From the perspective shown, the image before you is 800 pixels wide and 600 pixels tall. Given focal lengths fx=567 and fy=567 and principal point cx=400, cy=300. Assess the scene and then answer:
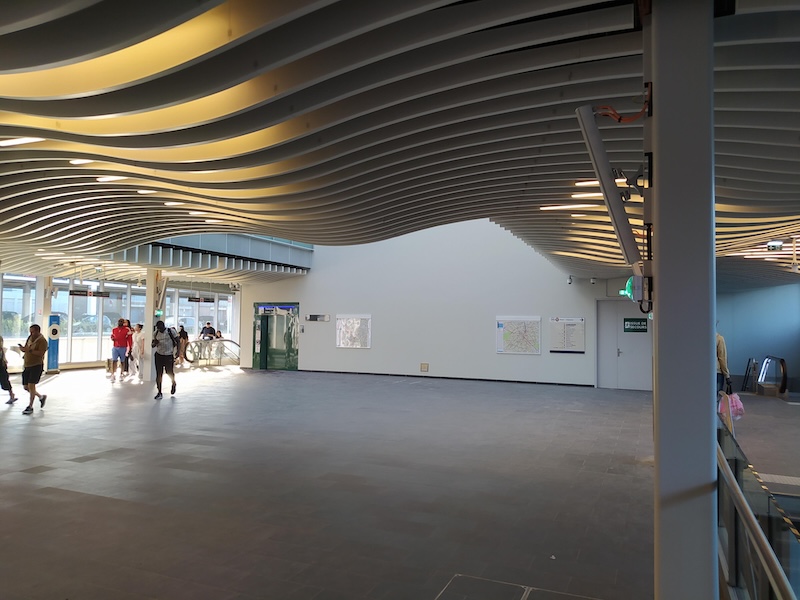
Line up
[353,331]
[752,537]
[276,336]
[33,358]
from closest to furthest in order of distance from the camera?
1. [752,537]
2. [33,358]
3. [353,331]
4. [276,336]

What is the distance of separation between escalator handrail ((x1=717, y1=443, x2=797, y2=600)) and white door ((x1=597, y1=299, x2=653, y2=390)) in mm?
14626

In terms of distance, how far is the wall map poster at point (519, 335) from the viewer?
1805 centimetres

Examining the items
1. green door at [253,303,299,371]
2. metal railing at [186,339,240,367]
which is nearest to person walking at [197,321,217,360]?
metal railing at [186,339,240,367]

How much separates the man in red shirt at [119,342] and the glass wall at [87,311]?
3.25 metres

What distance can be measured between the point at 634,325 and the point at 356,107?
46.9ft

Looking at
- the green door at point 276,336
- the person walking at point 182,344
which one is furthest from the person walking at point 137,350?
the green door at point 276,336

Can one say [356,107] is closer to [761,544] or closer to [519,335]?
[761,544]

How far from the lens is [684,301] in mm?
2918

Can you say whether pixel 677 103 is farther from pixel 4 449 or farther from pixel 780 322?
pixel 780 322

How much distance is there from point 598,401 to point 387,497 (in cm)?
967

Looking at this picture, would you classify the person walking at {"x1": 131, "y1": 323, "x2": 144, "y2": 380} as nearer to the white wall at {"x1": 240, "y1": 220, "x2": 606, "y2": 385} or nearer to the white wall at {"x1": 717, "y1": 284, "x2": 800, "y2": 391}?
the white wall at {"x1": 240, "y1": 220, "x2": 606, "y2": 385}

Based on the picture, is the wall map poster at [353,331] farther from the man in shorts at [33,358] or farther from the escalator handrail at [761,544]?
the escalator handrail at [761,544]

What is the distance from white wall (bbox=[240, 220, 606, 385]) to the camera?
1798cm

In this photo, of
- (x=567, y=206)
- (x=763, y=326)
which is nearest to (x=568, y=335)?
(x=763, y=326)
